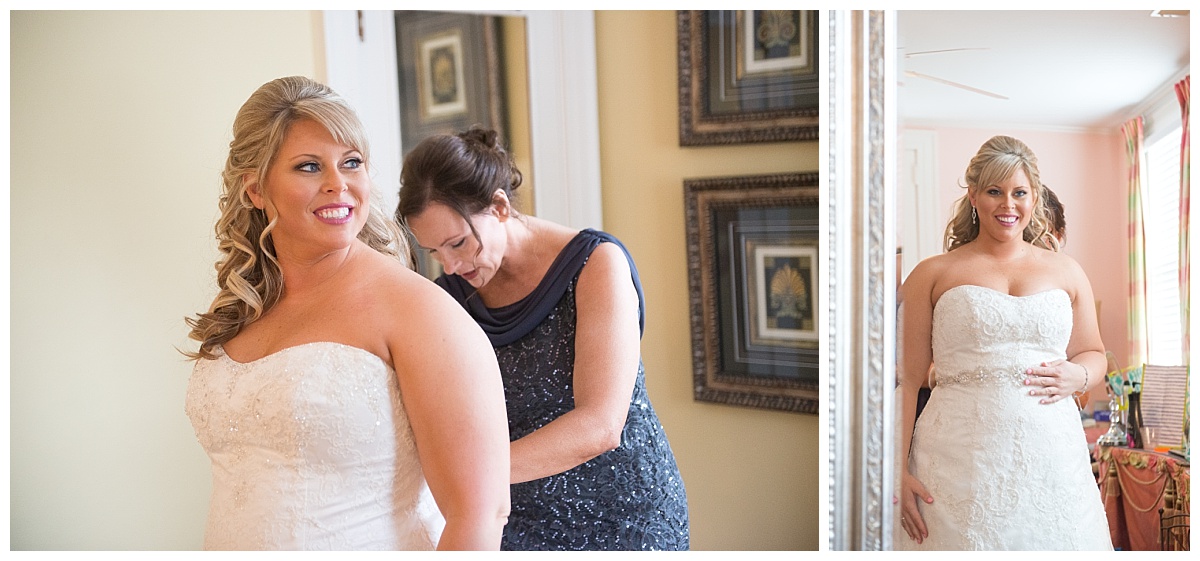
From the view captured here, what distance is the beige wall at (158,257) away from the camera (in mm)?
1521

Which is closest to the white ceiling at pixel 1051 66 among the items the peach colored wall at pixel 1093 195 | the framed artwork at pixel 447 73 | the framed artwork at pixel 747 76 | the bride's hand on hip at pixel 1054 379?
the peach colored wall at pixel 1093 195

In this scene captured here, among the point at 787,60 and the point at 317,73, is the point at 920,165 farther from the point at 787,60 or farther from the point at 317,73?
the point at 317,73

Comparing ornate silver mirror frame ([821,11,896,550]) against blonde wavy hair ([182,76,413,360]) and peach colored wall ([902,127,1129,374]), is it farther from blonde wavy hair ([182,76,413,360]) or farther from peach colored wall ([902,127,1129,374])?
blonde wavy hair ([182,76,413,360])

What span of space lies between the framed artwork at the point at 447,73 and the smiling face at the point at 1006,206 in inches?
36.2

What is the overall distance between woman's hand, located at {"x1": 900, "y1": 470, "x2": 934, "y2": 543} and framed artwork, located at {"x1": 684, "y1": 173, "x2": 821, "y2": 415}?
0.19 metres

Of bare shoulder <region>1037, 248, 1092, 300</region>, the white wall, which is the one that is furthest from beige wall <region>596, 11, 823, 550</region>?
the white wall

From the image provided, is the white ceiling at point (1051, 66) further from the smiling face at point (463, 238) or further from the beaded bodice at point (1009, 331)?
the smiling face at point (463, 238)

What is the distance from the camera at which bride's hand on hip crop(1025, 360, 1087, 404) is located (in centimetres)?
138

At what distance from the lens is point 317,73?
1722mm

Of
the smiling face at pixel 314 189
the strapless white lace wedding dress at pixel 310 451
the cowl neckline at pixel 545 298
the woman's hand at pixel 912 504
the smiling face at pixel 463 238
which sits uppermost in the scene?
the smiling face at pixel 314 189

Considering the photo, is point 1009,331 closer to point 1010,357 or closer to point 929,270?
point 1010,357

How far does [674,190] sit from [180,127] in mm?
917

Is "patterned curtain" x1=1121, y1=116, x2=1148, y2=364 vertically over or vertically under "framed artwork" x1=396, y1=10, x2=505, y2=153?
under

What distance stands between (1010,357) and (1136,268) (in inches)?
9.9
